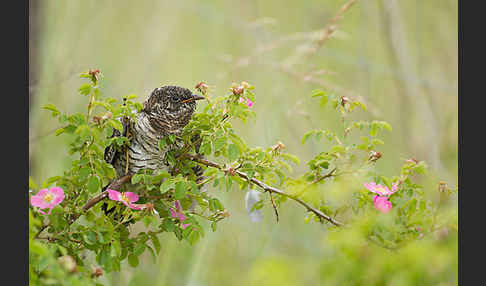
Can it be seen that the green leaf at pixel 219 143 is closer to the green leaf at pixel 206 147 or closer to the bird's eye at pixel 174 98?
the green leaf at pixel 206 147

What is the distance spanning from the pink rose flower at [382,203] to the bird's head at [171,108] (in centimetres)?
37

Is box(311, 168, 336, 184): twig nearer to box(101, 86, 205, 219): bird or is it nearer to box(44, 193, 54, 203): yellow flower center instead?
box(101, 86, 205, 219): bird

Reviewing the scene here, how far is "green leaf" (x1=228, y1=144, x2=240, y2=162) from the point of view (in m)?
0.75

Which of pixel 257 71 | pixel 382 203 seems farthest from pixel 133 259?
pixel 257 71

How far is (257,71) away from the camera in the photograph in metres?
2.45

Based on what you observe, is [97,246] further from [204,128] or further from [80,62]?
[80,62]

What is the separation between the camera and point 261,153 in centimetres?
81

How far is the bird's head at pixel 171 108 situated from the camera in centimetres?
92

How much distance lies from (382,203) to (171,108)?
1.39ft

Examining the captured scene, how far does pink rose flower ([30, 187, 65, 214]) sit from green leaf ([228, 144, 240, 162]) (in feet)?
0.86

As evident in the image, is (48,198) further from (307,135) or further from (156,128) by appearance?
(307,135)

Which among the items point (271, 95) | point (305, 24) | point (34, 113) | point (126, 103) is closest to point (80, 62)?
point (34, 113)

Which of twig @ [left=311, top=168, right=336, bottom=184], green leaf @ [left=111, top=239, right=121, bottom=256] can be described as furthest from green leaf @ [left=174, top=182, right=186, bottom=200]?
twig @ [left=311, top=168, right=336, bottom=184]

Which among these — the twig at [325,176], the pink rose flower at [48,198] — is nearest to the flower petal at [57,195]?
the pink rose flower at [48,198]
